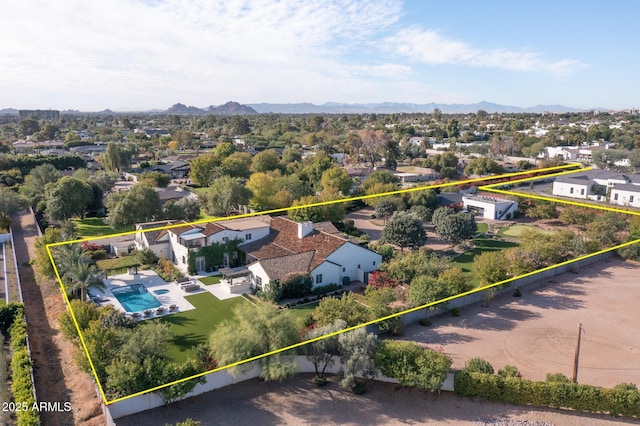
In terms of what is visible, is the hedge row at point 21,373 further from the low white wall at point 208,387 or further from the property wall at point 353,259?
the property wall at point 353,259

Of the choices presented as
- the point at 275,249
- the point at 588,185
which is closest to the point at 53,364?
the point at 275,249

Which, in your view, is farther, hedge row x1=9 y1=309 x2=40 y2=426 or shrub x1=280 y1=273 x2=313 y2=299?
shrub x1=280 y1=273 x2=313 y2=299

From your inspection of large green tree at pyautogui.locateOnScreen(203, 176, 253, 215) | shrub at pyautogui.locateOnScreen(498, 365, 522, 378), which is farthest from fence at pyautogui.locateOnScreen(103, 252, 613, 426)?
large green tree at pyautogui.locateOnScreen(203, 176, 253, 215)

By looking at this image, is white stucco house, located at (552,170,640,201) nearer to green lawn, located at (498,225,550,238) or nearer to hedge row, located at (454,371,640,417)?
green lawn, located at (498,225,550,238)

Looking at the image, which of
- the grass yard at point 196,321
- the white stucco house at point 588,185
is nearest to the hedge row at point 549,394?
the grass yard at point 196,321

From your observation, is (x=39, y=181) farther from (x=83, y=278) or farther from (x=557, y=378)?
(x=557, y=378)
